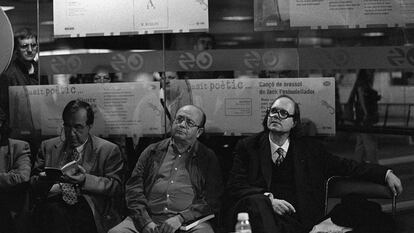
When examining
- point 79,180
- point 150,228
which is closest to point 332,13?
point 150,228

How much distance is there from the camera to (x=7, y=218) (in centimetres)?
603

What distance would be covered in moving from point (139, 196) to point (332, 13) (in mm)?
2218

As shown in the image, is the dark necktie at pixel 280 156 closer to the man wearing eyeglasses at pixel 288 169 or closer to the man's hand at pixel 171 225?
the man wearing eyeglasses at pixel 288 169

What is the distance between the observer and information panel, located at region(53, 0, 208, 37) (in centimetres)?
633

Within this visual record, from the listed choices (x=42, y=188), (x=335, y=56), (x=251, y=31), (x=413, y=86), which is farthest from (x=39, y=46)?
(x=413, y=86)

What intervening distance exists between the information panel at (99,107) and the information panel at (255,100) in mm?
449

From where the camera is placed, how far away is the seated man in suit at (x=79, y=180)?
5.71 meters

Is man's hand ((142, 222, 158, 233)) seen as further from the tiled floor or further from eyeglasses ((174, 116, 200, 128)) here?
the tiled floor

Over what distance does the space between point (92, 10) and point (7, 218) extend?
1971 mm

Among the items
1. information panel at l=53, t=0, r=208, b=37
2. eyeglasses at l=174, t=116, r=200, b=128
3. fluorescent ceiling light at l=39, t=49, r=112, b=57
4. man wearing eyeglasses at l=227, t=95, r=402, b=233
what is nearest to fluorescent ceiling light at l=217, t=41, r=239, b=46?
information panel at l=53, t=0, r=208, b=37

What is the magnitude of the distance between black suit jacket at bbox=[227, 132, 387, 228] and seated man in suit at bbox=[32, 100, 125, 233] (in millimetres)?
1011

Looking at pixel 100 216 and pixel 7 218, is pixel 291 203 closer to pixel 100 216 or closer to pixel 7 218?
pixel 100 216

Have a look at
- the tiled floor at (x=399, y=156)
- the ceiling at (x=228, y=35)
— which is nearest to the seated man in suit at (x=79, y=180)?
the ceiling at (x=228, y=35)

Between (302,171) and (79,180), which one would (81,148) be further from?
(302,171)
